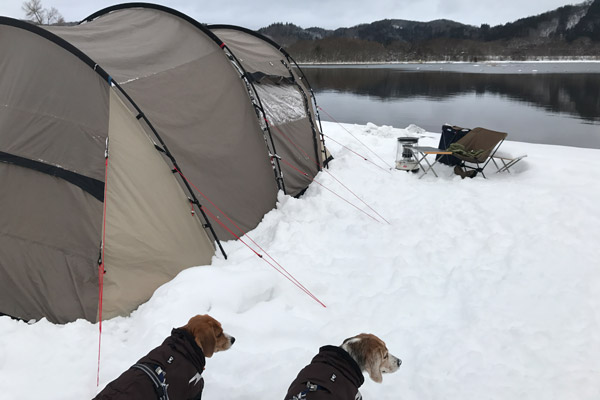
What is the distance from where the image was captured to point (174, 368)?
230 cm

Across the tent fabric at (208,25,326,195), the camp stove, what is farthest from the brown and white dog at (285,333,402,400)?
the camp stove

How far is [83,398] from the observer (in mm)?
2764

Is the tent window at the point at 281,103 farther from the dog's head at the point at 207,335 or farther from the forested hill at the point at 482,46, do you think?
the forested hill at the point at 482,46

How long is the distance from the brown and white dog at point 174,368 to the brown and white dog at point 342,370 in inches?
26.5

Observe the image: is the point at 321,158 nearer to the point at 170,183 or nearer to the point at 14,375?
the point at 170,183

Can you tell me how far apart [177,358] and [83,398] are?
1035 millimetres

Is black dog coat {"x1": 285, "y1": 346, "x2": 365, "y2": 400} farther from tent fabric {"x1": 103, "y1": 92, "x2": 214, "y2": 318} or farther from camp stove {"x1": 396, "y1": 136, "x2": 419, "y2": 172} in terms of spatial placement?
camp stove {"x1": 396, "y1": 136, "x2": 419, "y2": 172}

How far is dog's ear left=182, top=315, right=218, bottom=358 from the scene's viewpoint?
2.54 metres

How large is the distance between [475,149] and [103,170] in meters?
7.06

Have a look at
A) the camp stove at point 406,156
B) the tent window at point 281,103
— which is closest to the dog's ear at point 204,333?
the tent window at point 281,103

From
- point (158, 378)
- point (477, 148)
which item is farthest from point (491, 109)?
point (158, 378)

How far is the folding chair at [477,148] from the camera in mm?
7496

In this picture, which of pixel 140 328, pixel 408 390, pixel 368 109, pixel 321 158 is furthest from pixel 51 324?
pixel 368 109

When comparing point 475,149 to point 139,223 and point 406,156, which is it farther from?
point 139,223
